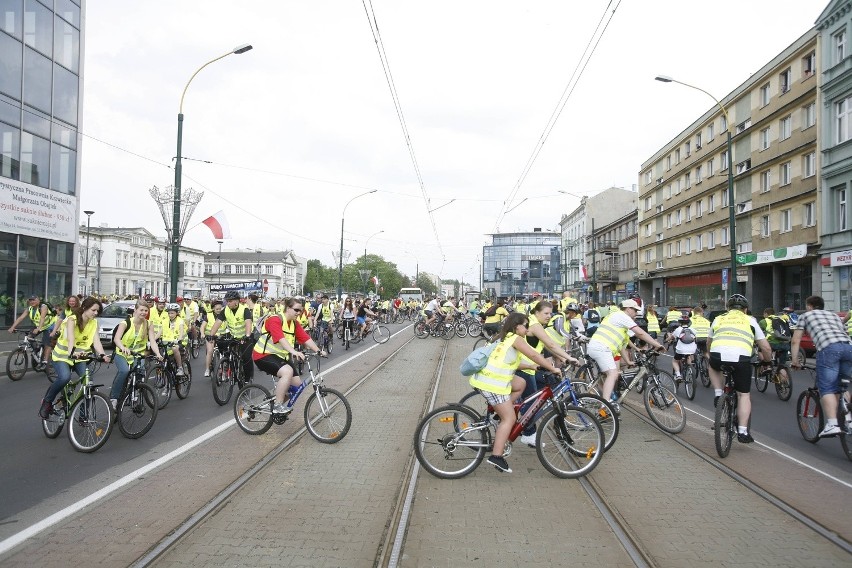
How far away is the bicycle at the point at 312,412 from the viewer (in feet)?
24.6

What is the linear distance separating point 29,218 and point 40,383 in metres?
14.8

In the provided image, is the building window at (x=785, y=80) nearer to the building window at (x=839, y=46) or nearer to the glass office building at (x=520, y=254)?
the building window at (x=839, y=46)

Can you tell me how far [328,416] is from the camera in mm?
7551

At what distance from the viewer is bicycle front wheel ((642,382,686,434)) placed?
817 centimetres

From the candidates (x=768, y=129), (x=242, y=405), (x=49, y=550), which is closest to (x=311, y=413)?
(x=242, y=405)

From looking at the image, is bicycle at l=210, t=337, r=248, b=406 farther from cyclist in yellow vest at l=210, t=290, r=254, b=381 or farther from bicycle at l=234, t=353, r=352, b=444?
bicycle at l=234, t=353, r=352, b=444

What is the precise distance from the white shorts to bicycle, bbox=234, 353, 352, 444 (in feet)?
10.2

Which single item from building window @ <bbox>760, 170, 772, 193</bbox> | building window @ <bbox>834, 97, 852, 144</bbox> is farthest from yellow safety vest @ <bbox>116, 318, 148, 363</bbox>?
building window @ <bbox>760, 170, 772, 193</bbox>

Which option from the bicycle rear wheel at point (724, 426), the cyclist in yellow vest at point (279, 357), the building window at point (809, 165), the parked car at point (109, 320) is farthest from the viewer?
the building window at point (809, 165)

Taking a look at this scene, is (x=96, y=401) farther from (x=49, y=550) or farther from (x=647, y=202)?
(x=647, y=202)

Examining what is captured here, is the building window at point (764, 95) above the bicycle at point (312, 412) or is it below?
above

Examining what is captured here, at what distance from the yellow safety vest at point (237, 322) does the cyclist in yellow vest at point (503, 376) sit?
6.90m

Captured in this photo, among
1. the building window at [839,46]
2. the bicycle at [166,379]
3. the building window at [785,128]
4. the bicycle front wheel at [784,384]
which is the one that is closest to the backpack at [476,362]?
the bicycle at [166,379]

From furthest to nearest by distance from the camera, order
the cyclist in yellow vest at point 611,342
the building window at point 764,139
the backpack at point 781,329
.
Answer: the building window at point 764,139
the backpack at point 781,329
the cyclist in yellow vest at point 611,342
